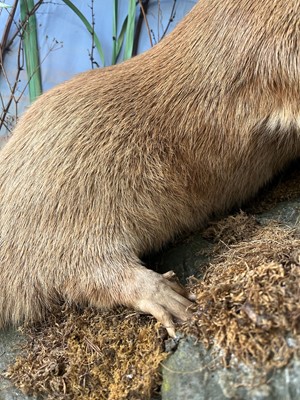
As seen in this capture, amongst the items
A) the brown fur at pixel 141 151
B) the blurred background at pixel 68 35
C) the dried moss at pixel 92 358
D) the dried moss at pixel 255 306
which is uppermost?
the blurred background at pixel 68 35

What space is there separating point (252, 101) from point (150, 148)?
406mm

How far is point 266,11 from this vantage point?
168 cm

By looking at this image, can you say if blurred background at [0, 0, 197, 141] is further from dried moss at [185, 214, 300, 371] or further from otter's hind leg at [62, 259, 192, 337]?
dried moss at [185, 214, 300, 371]

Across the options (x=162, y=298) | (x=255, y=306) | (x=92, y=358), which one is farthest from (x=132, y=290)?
(x=255, y=306)

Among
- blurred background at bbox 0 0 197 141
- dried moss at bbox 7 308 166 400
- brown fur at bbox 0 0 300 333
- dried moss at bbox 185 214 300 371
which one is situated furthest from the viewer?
blurred background at bbox 0 0 197 141

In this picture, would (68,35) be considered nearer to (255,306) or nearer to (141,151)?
(141,151)

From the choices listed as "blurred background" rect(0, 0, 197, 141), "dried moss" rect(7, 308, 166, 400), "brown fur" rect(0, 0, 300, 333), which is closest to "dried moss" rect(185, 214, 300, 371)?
"dried moss" rect(7, 308, 166, 400)

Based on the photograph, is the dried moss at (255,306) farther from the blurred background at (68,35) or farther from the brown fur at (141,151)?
the blurred background at (68,35)

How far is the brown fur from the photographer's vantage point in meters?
1.68

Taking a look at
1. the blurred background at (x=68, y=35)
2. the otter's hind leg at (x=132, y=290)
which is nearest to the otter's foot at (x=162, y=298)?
the otter's hind leg at (x=132, y=290)

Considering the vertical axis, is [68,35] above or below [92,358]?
above

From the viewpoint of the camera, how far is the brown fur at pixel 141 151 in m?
1.68

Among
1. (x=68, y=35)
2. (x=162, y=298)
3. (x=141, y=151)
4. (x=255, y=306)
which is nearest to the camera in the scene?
(x=255, y=306)

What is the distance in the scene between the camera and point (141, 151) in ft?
5.86
